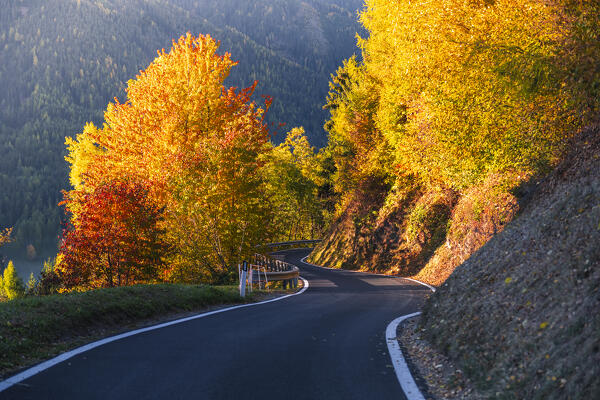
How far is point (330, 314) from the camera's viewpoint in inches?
412

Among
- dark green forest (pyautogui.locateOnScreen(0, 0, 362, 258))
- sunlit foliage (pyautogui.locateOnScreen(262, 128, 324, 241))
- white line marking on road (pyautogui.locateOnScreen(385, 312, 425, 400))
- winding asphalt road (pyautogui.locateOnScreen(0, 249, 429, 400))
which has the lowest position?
white line marking on road (pyautogui.locateOnScreen(385, 312, 425, 400))

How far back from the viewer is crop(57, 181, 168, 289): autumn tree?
16.7 m

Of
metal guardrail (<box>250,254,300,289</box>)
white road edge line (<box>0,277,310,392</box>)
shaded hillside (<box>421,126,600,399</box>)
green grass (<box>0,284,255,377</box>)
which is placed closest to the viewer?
shaded hillside (<box>421,126,600,399</box>)

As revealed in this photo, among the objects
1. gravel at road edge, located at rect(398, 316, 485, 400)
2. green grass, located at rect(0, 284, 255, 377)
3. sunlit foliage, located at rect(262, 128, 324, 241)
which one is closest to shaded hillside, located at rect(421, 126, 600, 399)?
gravel at road edge, located at rect(398, 316, 485, 400)

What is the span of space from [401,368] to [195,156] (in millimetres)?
15459

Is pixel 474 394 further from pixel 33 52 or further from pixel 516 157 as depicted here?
pixel 33 52

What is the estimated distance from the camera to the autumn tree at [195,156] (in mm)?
19438

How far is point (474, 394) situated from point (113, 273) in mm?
15557

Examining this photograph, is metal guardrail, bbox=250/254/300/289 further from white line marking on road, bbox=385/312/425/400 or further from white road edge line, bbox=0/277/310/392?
white line marking on road, bbox=385/312/425/400

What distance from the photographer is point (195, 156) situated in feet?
64.2

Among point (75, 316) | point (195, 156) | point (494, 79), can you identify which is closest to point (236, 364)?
point (75, 316)

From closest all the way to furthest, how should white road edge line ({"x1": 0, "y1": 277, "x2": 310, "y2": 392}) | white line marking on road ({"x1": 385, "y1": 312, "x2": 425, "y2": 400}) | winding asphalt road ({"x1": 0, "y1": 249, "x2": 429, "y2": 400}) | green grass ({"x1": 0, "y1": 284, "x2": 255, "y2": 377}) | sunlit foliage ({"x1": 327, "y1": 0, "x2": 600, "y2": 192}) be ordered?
winding asphalt road ({"x1": 0, "y1": 249, "x2": 429, "y2": 400}), white road edge line ({"x1": 0, "y1": 277, "x2": 310, "y2": 392}), white line marking on road ({"x1": 385, "y1": 312, "x2": 425, "y2": 400}), green grass ({"x1": 0, "y1": 284, "x2": 255, "y2": 377}), sunlit foliage ({"x1": 327, "y1": 0, "x2": 600, "y2": 192})

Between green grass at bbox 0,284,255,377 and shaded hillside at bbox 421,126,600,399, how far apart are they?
4942 mm

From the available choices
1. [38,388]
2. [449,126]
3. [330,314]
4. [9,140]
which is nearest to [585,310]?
[38,388]
